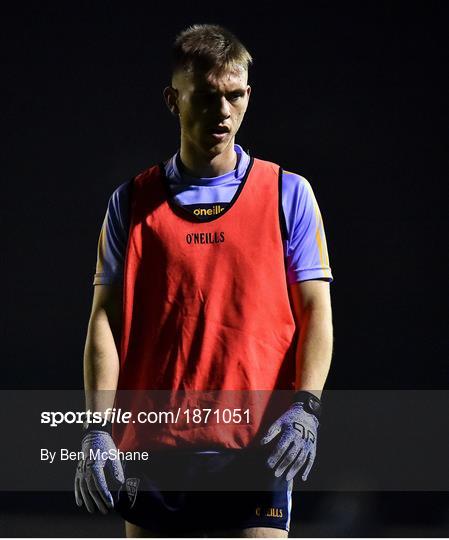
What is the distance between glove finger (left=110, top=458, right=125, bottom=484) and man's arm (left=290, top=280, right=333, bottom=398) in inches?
18.6

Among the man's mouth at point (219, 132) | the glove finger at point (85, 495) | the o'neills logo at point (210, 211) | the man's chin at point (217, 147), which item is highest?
the man's mouth at point (219, 132)

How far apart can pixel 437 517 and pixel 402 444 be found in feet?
1.36

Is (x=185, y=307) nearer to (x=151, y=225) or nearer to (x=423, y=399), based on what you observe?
(x=151, y=225)

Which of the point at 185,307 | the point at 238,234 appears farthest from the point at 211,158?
the point at 185,307

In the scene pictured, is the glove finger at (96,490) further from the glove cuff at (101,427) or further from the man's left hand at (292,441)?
the man's left hand at (292,441)

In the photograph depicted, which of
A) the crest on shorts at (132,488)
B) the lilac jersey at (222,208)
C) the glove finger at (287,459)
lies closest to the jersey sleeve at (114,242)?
the lilac jersey at (222,208)

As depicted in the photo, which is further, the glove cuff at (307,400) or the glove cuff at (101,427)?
the glove cuff at (101,427)

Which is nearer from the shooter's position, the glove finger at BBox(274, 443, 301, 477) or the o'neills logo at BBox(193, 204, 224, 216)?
the glove finger at BBox(274, 443, 301, 477)

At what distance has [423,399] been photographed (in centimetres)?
521

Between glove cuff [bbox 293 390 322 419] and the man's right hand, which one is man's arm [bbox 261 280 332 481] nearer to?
glove cuff [bbox 293 390 322 419]

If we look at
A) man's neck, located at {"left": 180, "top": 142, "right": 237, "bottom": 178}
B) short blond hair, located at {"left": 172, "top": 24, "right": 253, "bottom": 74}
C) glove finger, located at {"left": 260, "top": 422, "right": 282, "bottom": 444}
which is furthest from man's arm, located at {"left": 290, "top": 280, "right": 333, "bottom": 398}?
short blond hair, located at {"left": 172, "top": 24, "right": 253, "bottom": 74}

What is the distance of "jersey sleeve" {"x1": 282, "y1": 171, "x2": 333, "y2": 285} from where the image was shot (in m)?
2.54

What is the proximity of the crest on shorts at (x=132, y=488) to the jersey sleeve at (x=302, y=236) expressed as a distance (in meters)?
0.61

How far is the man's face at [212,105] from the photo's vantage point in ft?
8.25
